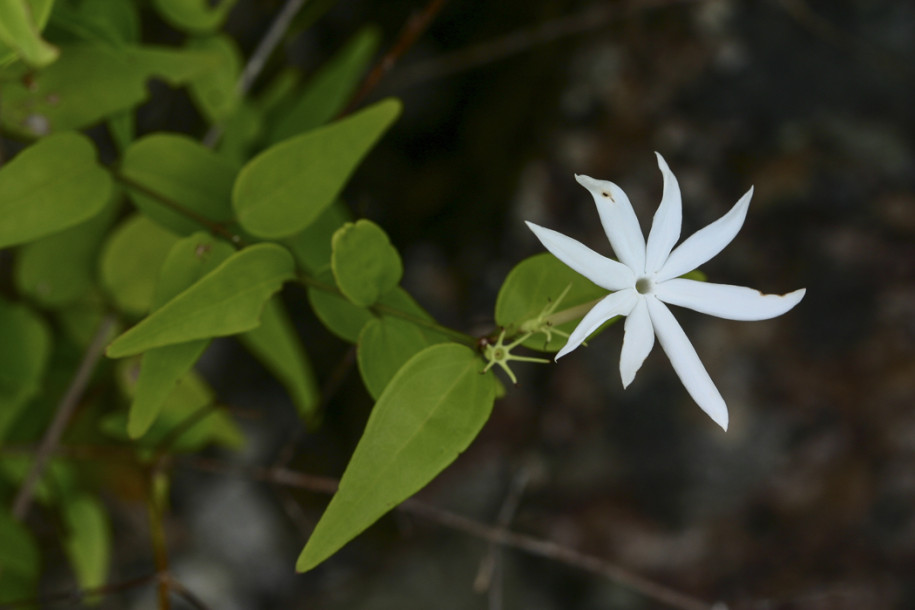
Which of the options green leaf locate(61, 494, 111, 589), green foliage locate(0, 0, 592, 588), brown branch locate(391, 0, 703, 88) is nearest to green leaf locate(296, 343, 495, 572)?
green foliage locate(0, 0, 592, 588)

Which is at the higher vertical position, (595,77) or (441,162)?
(595,77)

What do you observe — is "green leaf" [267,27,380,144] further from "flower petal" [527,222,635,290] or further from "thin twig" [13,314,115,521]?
"flower petal" [527,222,635,290]

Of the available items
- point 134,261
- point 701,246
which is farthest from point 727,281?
point 134,261

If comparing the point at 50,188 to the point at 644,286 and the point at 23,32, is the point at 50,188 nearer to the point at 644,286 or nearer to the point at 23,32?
the point at 23,32

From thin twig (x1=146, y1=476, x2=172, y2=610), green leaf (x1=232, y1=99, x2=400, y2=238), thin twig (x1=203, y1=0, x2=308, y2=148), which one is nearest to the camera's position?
green leaf (x1=232, y1=99, x2=400, y2=238)

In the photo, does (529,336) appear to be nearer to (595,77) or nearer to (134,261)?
(134,261)

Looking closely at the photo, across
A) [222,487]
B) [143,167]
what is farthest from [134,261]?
[222,487]

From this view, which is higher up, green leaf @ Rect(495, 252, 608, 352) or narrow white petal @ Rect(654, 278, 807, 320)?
narrow white petal @ Rect(654, 278, 807, 320)
